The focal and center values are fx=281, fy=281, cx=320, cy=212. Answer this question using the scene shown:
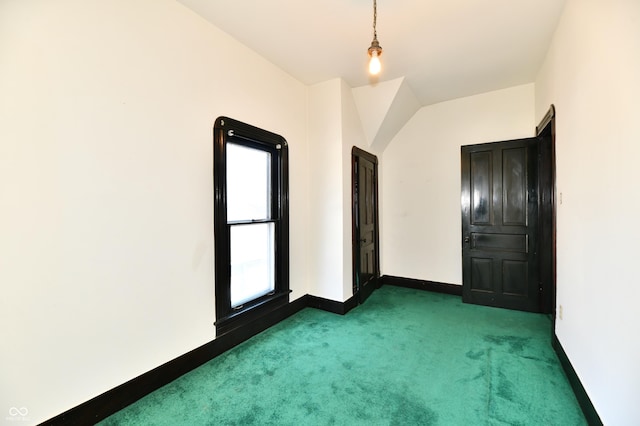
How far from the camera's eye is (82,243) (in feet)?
5.60

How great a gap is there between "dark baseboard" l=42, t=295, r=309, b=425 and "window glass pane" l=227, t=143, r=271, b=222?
44.3 inches

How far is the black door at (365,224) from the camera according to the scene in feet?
12.3

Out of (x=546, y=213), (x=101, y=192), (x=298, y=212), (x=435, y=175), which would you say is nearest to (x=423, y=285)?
(x=435, y=175)

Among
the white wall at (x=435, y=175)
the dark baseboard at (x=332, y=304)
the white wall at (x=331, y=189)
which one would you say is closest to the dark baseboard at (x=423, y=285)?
the white wall at (x=435, y=175)

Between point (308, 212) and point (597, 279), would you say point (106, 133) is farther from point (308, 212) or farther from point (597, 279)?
point (597, 279)

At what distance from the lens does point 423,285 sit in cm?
443

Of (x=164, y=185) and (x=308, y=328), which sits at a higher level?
(x=164, y=185)

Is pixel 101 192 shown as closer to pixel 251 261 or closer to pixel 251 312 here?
pixel 251 261

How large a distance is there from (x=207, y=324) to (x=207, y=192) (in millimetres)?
1149

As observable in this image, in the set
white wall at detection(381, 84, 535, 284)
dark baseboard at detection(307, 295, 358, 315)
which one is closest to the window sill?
dark baseboard at detection(307, 295, 358, 315)

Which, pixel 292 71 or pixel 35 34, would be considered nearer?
pixel 35 34

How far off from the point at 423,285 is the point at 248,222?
3008mm

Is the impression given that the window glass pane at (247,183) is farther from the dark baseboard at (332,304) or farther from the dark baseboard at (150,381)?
the dark baseboard at (332,304)

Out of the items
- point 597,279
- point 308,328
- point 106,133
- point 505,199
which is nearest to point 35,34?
point 106,133
